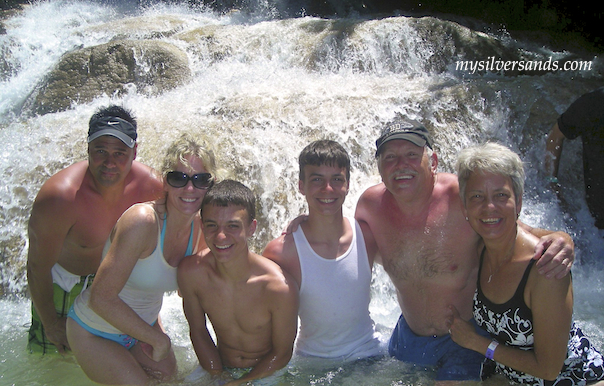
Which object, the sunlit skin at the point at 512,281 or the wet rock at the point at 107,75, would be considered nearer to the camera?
the sunlit skin at the point at 512,281

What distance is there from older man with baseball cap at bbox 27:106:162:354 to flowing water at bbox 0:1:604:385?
37 cm

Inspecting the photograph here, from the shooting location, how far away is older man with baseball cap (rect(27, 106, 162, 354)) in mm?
2951

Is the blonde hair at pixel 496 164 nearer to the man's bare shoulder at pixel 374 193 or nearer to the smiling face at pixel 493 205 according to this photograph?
the smiling face at pixel 493 205

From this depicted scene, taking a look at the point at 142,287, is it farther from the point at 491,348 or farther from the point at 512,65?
the point at 512,65

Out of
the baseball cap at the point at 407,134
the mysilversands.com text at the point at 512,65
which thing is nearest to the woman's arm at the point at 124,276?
the baseball cap at the point at 407,134

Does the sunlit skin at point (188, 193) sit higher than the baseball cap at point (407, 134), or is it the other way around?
the baseball cap at point (407, 134)

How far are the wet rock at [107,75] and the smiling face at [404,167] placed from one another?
222 inches

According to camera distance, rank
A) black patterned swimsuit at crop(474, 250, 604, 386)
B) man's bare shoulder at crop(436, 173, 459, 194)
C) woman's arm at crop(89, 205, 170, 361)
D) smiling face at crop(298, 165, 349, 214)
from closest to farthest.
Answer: black patterned swimsuit at crop(474, 250, 604, 386) < woman's arm at crop(89, 205, 170, 361) < smiling face at crop(298, 165, 349, 214) < man's bare shoulder at crop(436, 173, 459, 194)

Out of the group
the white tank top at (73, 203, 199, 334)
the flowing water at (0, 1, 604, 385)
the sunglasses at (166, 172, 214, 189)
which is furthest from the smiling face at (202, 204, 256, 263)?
the flowing water at (0, 1, 604, 385)

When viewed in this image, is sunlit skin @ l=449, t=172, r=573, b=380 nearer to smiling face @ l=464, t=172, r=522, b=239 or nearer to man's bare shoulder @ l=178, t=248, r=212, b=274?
smiling face @ l=464, t=172, r=522, b=239

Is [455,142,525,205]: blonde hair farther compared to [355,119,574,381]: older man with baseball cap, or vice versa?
[355,119,574,381]: older man with baseball cap

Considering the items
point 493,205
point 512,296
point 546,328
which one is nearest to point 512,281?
point 512,296

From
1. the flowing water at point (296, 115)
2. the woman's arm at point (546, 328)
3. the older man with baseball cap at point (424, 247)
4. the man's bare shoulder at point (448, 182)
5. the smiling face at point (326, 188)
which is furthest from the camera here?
the flowing water at point (296, 115)

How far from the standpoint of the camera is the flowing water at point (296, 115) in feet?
14.5
